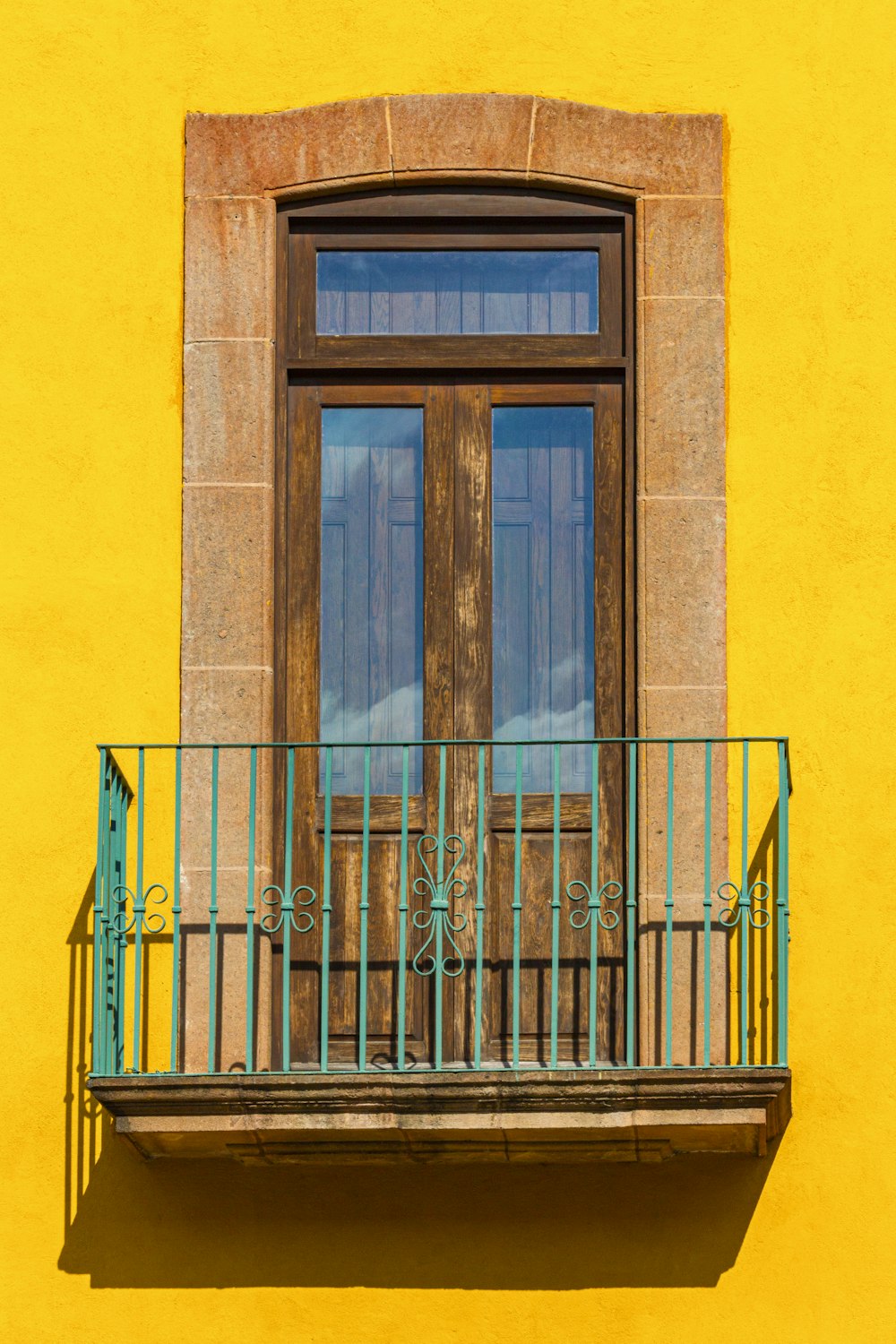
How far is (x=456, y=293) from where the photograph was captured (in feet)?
30.1

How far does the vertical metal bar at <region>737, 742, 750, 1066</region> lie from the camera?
8.34m

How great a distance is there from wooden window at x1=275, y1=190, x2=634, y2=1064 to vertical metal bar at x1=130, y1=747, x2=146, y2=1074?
21.1 inches

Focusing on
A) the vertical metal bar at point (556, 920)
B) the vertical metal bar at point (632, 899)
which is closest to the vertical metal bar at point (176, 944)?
the vertical metal bar at point (556, 920)

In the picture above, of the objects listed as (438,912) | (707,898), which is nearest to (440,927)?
(438,912)

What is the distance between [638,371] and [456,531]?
81 cm

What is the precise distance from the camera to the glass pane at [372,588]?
29.4ft

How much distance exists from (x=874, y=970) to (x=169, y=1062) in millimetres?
2241

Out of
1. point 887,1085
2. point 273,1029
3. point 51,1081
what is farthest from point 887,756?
point 51,1081

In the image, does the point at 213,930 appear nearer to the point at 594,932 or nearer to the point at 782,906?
the point at 594,932

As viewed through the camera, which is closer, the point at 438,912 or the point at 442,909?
the point at 442,909

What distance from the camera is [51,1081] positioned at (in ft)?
27.8

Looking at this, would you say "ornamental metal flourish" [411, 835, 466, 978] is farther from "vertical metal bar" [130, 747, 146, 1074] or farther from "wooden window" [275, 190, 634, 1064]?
"vertical metal bar" [130, 747, 146, 1074]

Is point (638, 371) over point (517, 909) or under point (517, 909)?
over

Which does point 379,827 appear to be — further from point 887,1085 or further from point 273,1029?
point 887,1085
